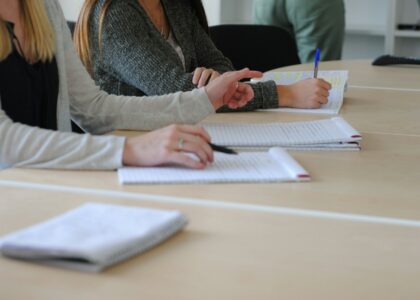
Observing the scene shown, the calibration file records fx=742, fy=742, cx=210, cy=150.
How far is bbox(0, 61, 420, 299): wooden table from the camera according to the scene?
2.48ft

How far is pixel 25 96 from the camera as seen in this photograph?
152 centimetres

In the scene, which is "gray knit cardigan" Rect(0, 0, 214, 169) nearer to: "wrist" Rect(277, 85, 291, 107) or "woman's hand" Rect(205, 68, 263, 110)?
"woman's hand" Rect(205, 68, 263, 110)

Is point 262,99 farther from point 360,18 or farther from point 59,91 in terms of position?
point 360,18

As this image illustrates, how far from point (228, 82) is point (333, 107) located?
0.37m

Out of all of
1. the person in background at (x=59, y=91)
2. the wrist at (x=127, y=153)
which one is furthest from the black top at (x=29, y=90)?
the wrist at (x=127, y=153)

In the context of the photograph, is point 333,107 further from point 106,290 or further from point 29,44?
point 106,290

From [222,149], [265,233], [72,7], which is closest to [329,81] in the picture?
[222,149]

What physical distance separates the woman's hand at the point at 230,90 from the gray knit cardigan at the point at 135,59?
4.5 inches

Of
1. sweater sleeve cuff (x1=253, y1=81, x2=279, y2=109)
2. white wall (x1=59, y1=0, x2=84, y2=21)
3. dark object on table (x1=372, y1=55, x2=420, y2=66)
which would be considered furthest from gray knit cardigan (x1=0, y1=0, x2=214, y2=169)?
white wall (x1=59, y1=0, x2=84, y2=21)

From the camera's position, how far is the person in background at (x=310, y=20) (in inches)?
134

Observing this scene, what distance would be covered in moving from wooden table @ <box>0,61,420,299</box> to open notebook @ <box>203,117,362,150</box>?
3cm

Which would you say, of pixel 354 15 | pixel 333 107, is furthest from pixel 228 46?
pixel 354 15

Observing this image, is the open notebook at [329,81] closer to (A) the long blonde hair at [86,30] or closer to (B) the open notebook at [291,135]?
(B) the open notebook at [291,135]

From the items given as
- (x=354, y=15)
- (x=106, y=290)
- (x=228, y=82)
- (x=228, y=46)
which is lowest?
(x=354, y=15)
